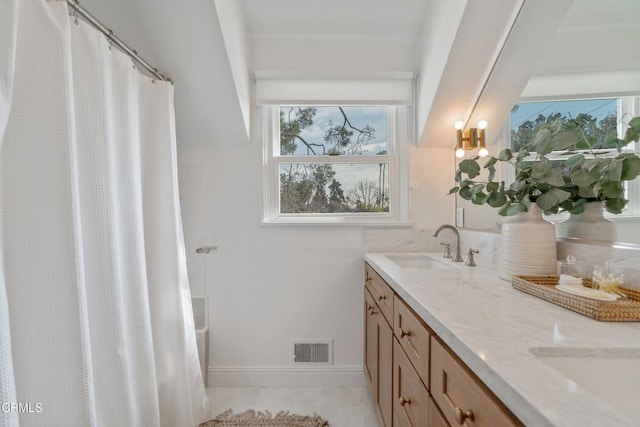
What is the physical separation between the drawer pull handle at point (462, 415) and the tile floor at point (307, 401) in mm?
1187

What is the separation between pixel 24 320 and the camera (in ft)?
2.53

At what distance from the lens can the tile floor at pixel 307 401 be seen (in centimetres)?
162

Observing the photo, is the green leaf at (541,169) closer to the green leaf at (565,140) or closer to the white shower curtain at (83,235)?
the green leaf at (565,140)

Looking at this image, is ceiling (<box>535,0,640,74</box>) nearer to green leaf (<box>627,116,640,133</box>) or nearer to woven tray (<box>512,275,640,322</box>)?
green leaf (<box>627,116,640,133</box>)

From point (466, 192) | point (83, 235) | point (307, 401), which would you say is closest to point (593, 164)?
point (466, 192)

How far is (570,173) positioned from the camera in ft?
3.26

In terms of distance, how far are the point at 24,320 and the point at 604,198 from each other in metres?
1.77

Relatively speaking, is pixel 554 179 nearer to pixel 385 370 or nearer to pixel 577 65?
pixel 577 65

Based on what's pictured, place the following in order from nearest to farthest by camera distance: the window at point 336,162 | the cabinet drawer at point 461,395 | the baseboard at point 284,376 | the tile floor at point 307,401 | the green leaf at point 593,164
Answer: the cabinet drawer at point 461,395
the green leaf at point 593,164
the tile floor at point 307,401
the baseboard at point 284,376
the window at point 336,162

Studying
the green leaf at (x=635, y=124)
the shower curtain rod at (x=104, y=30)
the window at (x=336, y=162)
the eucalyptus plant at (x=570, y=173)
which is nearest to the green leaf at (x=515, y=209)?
the eucalyptus plant at (x=570, y=173)

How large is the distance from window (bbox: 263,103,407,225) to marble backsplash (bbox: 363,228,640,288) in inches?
6.3

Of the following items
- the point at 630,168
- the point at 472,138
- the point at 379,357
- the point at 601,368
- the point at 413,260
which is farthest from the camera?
the point at 413,260

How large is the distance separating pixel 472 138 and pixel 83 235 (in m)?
1.90

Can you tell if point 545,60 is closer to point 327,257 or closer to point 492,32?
point 492,32
